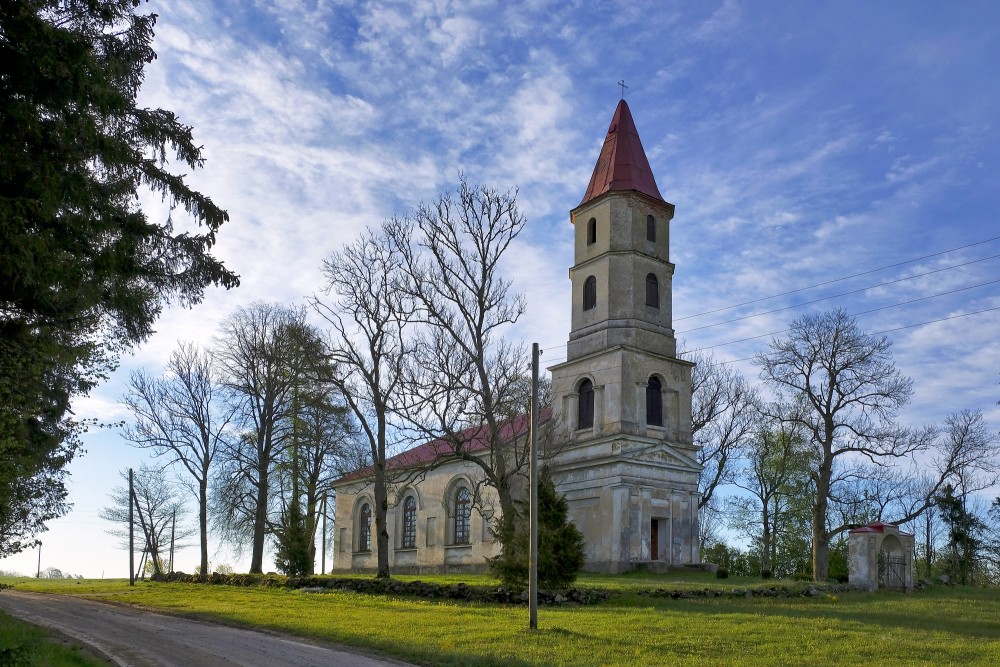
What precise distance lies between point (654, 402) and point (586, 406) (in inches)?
119

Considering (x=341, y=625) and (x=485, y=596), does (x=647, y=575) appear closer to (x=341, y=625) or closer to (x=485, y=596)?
(x=485, y=596)

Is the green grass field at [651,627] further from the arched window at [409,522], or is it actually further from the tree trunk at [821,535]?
the arched window at [409,522]

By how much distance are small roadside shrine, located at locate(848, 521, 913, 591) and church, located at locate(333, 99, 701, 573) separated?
893cm

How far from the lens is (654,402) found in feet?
127

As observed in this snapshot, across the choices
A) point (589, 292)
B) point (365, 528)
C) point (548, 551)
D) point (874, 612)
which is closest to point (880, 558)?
point (874, 612)

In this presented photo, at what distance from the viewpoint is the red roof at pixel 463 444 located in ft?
109

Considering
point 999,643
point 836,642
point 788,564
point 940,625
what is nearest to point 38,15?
point 836,642

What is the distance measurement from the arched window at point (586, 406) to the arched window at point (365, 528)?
1922 centimetres

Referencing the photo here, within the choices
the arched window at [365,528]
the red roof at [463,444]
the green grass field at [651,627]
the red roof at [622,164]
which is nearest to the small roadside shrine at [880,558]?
the green grass field at [651,627]

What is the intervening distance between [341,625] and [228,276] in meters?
8.60

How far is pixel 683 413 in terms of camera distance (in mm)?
39500

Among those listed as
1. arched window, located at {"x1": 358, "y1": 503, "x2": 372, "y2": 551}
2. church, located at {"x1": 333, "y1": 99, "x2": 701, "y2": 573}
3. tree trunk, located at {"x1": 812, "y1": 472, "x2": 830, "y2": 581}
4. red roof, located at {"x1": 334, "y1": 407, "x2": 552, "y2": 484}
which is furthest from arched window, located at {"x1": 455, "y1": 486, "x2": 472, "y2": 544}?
tree trunk, located at {"x1": 812, "y1": 472, "x2": 830, "y2": 581}

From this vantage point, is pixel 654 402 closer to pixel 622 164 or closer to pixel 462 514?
pixel 622 164

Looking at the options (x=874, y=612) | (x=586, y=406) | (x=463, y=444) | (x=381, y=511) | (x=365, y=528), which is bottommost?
(x=365, y=528)
